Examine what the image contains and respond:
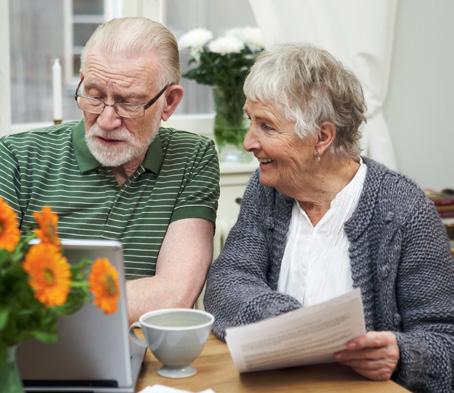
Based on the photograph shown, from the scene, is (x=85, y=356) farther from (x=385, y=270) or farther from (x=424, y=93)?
(x=424, y=93)

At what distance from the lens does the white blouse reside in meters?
1.70

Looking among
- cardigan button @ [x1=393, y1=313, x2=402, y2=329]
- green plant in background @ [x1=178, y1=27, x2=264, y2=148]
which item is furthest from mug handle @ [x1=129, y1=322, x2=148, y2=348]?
green plant in background @ [x1=178, y1=27, x2=264, y2=148]

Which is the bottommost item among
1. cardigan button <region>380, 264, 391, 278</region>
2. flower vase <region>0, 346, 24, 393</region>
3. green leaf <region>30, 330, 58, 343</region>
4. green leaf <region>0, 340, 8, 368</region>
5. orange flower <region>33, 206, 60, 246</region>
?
cardigan button <region>380, 264, 391, 278</region>

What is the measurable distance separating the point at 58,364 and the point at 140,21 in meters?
0.93

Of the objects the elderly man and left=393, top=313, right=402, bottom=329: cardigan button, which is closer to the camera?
left=393, top=313, right=402, bottom=329: cardigan button

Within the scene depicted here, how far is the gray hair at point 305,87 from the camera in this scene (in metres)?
1.67

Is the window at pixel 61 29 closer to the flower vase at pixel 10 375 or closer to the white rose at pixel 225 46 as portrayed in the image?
the white rose at pixel 225 46

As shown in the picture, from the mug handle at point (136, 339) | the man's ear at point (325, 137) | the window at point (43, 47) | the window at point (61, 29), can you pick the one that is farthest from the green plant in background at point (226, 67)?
the mug handle at point (136, 339)

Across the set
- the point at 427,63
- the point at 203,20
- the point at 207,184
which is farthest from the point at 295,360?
the point at 427,63

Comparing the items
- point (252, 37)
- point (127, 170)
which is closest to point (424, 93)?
point (252, 37)

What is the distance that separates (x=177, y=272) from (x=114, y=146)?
32 cm

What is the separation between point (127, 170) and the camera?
189 centimetres

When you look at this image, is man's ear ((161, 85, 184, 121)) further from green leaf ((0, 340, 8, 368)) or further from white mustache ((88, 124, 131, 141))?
green leaf ((0, 340, 8, 368))

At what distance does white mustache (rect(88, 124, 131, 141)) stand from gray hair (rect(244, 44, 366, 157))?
299 mm
